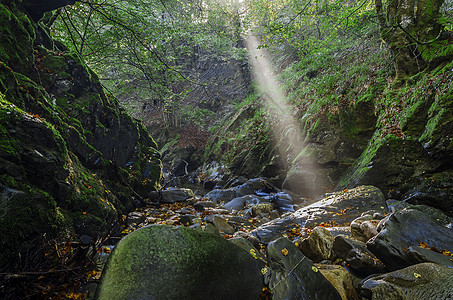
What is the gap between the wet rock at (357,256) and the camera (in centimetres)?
302

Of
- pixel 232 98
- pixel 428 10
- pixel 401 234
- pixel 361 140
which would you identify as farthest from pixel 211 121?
pixel 401 234

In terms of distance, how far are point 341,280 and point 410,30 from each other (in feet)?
25.7

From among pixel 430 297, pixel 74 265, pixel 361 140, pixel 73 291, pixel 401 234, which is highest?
pixel 74 265

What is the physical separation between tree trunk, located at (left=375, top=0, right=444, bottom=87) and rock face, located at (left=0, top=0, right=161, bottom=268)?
8287 millimetres

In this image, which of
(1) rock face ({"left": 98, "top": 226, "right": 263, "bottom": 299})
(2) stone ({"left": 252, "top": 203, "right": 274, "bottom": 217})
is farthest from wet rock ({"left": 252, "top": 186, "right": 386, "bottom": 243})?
(1) rock face ({"left": 98, "top": 226, "right": 263, "bottom": 299})

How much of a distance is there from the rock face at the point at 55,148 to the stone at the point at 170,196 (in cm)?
35

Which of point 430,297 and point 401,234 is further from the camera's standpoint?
point 401,234

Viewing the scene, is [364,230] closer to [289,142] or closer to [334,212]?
[334,212]

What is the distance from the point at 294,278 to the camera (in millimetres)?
2670

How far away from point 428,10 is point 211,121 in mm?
16770

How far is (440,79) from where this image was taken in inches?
231

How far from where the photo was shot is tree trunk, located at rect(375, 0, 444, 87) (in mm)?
6559

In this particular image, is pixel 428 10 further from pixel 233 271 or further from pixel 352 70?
pixel 233 271

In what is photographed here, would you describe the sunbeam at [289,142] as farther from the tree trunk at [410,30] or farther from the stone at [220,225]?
the stone at [220,225]
